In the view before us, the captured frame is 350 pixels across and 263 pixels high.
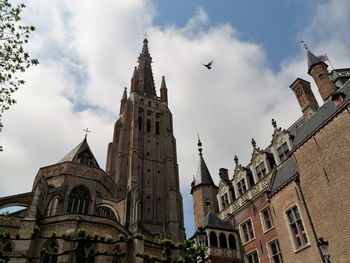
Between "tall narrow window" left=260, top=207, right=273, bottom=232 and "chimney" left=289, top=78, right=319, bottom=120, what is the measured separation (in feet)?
25.4

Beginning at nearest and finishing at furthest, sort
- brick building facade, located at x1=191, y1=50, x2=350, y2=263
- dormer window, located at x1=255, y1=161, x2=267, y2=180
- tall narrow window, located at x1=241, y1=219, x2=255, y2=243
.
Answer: brick building facade, located at x1=191, y1=50, x2=350, y2=263 < tall narrow window, located at x1=241, y1=219, x2=255, y2=243 < dormer window, located at x1=255, y1=161, x2=267, y2=180

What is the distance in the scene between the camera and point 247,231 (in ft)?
68.3

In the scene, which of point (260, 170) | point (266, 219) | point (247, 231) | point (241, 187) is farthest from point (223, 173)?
point (266, 219)

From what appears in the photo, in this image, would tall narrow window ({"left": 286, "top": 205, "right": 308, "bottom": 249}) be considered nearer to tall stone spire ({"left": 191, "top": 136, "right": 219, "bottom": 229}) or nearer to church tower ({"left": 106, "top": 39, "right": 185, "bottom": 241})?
tall stone spire ({"left": 191, "top": 136, "right": 219, "bottom": 229})

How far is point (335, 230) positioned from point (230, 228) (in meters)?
8.33

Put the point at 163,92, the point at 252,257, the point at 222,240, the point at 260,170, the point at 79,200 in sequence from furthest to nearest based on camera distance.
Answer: the point at 163,92 < the point at 79,200 < the point at 260,170 < the point at 222,240 < the point at 252,257

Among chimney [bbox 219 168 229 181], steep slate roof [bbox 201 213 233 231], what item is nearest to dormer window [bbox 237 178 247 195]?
steep slate roof [bbox 201 213 233 231]

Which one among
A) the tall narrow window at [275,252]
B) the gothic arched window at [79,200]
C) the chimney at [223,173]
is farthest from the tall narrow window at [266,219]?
the gothic arched window at [79,200]

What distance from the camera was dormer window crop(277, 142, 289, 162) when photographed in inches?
806

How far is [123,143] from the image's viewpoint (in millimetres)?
48219

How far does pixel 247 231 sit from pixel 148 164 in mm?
27841

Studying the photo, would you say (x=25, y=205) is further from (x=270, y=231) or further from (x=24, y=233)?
(x=270, y=231)

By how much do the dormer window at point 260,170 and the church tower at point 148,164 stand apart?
47.5 ft

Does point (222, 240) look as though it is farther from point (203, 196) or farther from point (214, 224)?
point (203, 196)
